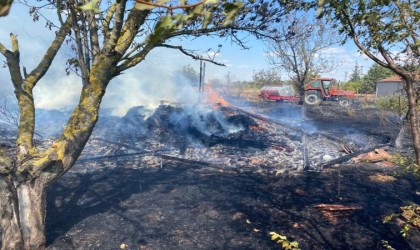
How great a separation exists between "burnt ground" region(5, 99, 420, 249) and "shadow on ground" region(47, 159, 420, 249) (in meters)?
0.01

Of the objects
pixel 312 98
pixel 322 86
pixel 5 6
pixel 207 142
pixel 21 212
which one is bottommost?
pixel 207 142

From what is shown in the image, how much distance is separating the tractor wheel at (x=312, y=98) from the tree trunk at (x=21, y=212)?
76.6 feet

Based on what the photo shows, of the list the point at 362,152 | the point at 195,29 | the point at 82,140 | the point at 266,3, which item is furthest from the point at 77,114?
the point at 362,152

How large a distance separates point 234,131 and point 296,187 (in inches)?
232

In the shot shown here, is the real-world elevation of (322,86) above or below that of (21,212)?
above

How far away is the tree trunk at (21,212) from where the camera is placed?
345 centimetres

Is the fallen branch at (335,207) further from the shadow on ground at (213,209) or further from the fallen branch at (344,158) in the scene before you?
the fallen branch at (344,158)

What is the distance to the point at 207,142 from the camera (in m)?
10.6

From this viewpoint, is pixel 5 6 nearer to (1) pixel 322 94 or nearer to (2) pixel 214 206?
(2) pixel 214 206

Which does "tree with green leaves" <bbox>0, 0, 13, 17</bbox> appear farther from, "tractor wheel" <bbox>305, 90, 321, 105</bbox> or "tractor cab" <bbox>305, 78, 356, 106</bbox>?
"tractor cab" <bbox>305, 78, 356, 106</bbox>

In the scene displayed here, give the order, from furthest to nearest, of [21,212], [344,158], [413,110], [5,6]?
[344,158] < [21,212] < [413,110] < [5,6]

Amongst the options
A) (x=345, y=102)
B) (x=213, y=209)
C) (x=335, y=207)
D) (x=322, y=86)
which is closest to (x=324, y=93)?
(x=322, y=86)

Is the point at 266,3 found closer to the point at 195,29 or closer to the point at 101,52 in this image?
the point at 195,29

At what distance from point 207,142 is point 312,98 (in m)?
16.8
